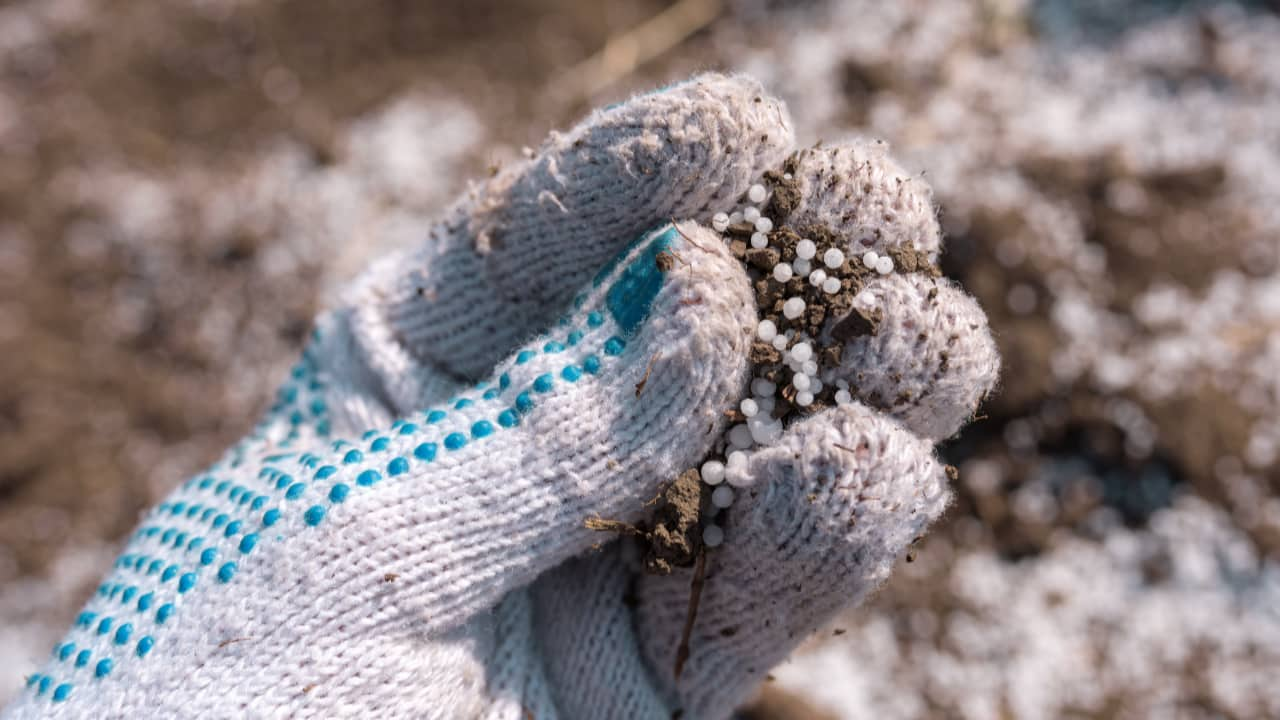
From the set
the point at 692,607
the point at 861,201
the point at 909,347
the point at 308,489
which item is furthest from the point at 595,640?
the point at 861,201

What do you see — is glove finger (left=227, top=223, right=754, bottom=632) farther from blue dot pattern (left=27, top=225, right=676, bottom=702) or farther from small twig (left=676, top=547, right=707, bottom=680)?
small twig (left=676, top=547, right=707, bottom=680)

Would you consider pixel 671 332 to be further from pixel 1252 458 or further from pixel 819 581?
pixel 1252 458

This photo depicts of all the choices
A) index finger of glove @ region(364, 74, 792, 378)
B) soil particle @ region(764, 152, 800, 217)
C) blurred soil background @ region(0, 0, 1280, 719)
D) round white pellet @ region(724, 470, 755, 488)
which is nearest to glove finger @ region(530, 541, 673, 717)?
round white pellet @ region(724, 470, 755, 488)

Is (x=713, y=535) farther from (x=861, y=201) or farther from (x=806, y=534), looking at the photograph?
(x=861, y=201)

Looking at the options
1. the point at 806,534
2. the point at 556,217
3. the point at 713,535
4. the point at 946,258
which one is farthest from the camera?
the point at 946,258

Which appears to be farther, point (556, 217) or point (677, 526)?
point (556, 217)

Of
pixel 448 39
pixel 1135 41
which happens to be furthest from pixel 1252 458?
pixel 448 39
